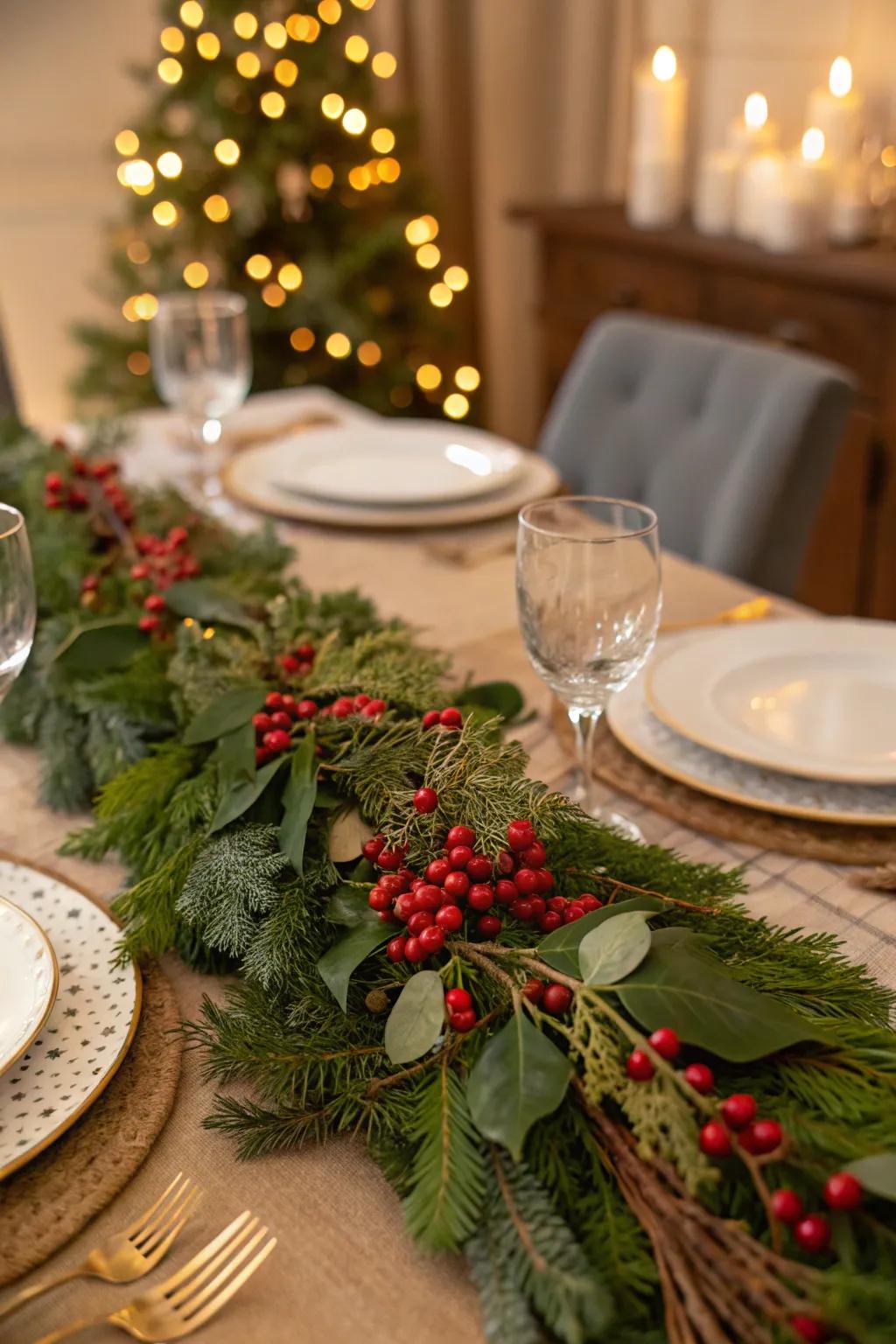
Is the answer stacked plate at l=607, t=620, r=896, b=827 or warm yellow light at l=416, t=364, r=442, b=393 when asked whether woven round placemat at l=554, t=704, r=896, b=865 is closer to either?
stacked plate at l=607, t=620, r=896, b=827

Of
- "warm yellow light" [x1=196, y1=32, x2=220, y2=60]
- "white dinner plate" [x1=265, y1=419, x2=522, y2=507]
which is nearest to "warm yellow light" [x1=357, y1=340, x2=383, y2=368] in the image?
"warm yellow light" [x1=196, y1=32, x2=220, y2=60]

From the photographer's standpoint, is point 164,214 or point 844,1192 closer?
point 844,1192

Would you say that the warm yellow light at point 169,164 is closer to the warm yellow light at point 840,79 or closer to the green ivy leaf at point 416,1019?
the warm yellow light at point 840,79

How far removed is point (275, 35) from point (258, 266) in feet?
1.61

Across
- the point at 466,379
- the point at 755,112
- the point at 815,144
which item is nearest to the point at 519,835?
the point at 815,144

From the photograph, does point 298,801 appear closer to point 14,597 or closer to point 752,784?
point 14,597

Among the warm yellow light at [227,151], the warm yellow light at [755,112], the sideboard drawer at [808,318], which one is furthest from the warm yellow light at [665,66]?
the warm yellow light at [227,151]

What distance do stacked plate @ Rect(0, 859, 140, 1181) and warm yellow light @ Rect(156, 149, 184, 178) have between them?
250 centimetres

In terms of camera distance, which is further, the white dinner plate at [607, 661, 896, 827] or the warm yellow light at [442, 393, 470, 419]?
the warm yellow light at [442, 393, 470, 419]

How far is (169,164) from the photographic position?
2781mm

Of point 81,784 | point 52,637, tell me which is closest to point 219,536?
point 52,637

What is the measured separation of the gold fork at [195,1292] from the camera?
0.43 m

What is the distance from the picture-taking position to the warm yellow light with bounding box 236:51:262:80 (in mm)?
2691

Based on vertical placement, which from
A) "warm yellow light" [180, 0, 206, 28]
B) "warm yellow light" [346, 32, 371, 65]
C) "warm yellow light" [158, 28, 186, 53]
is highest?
"warm yellow light" [180, 0, 206, 28]
